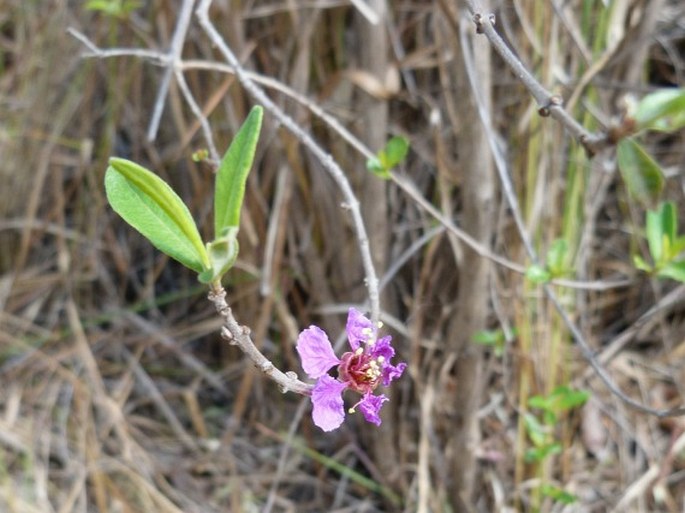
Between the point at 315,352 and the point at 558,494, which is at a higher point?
the point at 315,352

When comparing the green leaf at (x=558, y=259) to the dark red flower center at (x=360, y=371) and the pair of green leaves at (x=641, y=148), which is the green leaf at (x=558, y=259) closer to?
the pair of green leaves at (x=641, y=148)

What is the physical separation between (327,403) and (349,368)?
7 cm

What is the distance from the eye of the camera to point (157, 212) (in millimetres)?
600

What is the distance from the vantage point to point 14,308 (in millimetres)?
1831

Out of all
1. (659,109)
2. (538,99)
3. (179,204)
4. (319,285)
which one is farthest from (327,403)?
(319,285)

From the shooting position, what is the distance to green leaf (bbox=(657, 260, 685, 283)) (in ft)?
3.08

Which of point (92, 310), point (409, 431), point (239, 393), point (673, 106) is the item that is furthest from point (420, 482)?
point (92, 310)

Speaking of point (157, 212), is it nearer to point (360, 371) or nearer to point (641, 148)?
point (360, 371)

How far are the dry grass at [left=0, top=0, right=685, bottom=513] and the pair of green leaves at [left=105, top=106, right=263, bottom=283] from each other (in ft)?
2.02

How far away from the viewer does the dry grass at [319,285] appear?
1326 millimetres

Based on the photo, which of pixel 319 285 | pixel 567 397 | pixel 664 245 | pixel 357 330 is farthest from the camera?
pixel 319 285

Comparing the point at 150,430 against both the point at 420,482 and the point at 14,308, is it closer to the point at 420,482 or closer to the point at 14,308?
the point at 14,308

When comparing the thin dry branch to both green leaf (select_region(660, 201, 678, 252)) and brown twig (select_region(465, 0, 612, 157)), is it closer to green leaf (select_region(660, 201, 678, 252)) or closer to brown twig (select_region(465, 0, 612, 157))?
brown twig (select_region(465, 0, 612, 157))

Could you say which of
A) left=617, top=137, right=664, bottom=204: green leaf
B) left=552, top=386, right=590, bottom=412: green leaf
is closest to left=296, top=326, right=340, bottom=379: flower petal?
left=617, top=137, right=664, bottom=204: green leaf
